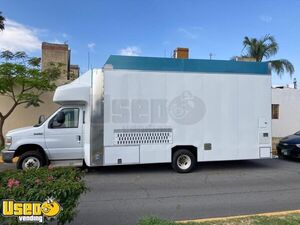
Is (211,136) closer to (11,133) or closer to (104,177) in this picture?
(104,177)

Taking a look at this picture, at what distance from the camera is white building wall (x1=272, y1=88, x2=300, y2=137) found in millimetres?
22859

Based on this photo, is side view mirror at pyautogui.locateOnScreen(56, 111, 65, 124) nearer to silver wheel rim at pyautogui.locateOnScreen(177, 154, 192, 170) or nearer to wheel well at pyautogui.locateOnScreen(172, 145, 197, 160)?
wheel well at pyautogui.locateOnScreen(172, 145, 197, 160)

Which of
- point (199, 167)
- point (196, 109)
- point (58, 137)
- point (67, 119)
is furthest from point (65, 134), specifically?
point (199, 167)

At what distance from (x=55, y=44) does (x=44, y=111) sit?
632 centimetres

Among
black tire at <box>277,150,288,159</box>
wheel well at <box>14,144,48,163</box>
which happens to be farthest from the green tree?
black tire at <box>277,150,288,159</box>

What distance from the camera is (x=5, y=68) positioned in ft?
51.0

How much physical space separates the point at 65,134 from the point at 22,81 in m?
6.48

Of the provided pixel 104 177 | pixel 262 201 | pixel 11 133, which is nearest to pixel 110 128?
pixel 104 177

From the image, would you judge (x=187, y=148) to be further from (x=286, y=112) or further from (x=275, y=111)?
(x=286, y=112)

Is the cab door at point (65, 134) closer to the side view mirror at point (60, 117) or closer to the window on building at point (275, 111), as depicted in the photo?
the side view mirror at point (60, 117)

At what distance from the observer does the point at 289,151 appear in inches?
549

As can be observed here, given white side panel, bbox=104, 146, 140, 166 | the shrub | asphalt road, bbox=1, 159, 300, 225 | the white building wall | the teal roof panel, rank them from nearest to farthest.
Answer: the shrub < asphalt road, bbox=1, 159, 300, 225 < white side panel, bbox=104, 146, 140, 166 < the teal roof panel < the white building wall

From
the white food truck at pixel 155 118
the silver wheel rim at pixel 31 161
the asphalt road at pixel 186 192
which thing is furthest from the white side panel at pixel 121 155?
the silver wheel rim at pixel 31 161

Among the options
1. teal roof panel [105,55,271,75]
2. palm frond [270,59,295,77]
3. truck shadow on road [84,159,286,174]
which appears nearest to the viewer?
teal roof panel [105,55,271,75]
